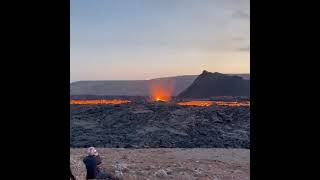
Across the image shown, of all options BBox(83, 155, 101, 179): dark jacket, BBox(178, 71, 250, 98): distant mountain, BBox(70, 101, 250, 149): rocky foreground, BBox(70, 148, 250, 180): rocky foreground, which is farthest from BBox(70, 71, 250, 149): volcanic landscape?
BBox(178, 71, 250, 98): distant mountain

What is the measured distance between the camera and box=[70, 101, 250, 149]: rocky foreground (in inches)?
770

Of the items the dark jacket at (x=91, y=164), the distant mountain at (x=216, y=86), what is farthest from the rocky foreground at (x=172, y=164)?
the distant mountain at (x=216, y=86)

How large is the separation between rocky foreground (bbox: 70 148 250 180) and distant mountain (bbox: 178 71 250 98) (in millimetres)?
42735

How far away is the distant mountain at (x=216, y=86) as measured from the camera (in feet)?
197

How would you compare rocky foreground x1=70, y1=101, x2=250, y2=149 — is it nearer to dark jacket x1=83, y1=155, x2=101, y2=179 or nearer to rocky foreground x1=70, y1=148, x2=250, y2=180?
rocky foreground x1=70, y1=148, x2=250, y2=180

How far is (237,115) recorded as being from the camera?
26.4 meters

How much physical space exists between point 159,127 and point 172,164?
32.6ft

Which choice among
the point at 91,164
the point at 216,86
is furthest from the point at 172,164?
the point at 216,86
